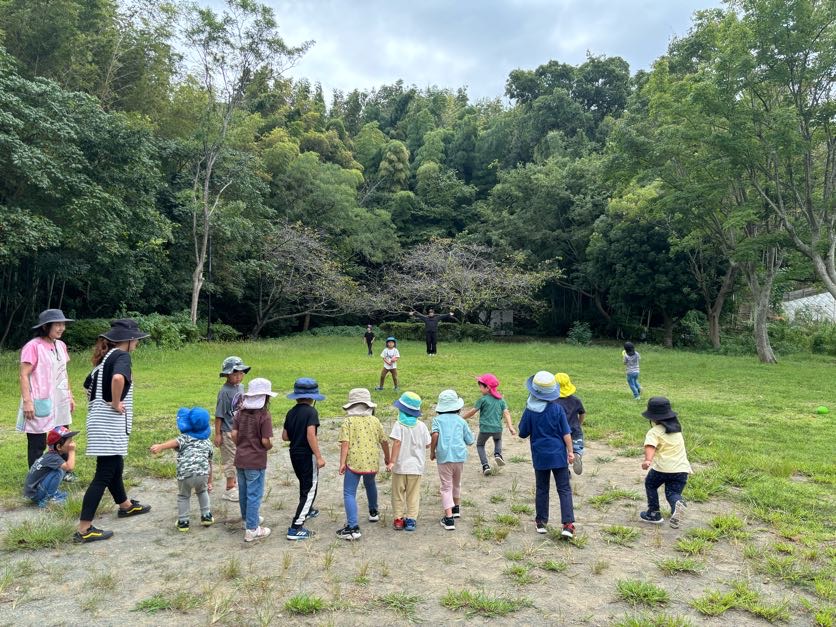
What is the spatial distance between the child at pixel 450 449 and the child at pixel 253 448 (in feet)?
4.71

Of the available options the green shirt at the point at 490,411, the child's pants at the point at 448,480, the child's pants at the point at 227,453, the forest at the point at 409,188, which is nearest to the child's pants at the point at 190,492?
the child's pants at the point at 227,453

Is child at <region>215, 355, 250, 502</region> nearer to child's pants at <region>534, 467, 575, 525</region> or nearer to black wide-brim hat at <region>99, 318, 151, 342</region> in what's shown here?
black wide-brim hat at <region>99, 318, 151, 342</region>

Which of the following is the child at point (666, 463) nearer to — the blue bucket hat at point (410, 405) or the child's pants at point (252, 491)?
the blue bucket hat at point (410, 405)

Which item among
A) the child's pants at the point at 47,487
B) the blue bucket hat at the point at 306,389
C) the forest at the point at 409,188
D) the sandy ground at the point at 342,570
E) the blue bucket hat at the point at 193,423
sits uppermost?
the forest at the point at 409,188

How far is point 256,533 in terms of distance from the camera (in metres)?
4.17

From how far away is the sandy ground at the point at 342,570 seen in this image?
314cm

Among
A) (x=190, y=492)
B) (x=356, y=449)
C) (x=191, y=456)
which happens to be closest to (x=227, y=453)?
(x=190, y=492)

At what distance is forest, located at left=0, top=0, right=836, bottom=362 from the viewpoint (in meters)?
14.2

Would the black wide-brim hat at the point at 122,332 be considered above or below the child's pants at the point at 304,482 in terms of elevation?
above

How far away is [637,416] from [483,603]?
6564mm

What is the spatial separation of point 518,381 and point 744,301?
2064 centimetres

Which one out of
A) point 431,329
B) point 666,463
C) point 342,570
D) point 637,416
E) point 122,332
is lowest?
point 342,570

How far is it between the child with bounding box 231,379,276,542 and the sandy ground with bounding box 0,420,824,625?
20 centimetres

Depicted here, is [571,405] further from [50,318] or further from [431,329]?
[431,329]
